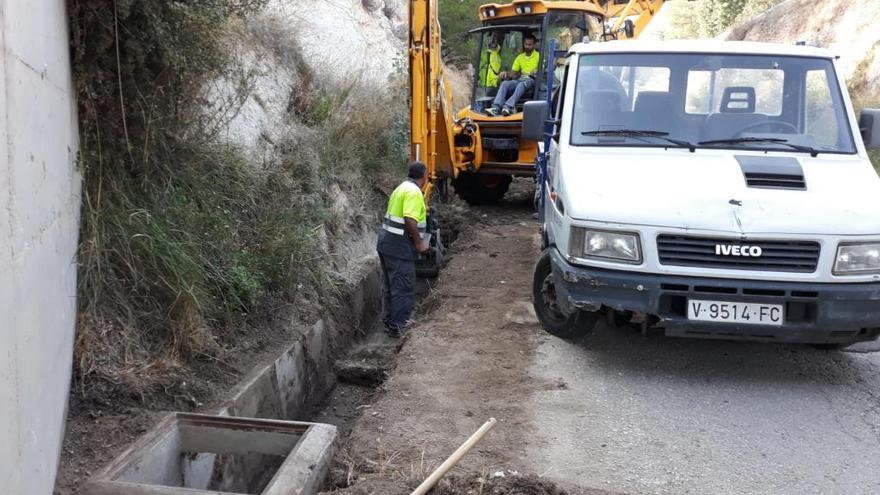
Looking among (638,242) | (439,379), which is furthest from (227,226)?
(638,242)

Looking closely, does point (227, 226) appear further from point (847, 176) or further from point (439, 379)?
point (847, 176)

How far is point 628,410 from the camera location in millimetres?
5004

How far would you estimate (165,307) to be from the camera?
546cm

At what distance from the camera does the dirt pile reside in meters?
19.1

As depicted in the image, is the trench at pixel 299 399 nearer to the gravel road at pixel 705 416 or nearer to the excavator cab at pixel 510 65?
the gravel road at pixel 705 416

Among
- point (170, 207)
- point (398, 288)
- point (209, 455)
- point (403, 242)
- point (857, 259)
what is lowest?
point (209, 455)

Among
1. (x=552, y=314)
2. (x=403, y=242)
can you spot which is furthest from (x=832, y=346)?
(x=403, y=242)

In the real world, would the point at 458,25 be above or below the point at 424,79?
above

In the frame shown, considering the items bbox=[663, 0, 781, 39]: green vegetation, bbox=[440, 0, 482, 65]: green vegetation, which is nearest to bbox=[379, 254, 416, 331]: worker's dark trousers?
bbox=[440, 0, 482, 65]: green vegetation

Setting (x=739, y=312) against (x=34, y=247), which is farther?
(x=739, y=312)

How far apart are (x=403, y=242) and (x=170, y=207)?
229cm

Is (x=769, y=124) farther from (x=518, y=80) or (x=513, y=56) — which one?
(x=513, y=56)

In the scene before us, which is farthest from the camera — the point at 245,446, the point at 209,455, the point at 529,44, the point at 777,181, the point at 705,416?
the point at 529,44

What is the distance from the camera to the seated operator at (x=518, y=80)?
11180mm
